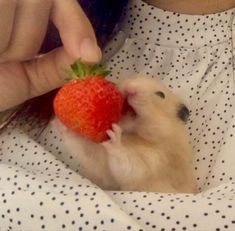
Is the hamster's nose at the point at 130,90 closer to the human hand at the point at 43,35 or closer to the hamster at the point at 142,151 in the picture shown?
the hamster at the point at 142,151

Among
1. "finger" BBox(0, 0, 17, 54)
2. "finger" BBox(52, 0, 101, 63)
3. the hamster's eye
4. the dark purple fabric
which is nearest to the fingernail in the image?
"finger" BBox(52, 0, 101, 63)

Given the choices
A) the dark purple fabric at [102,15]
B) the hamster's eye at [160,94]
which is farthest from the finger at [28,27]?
the dark purple fabric at [102,15]

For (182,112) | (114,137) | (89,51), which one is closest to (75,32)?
(89,51)

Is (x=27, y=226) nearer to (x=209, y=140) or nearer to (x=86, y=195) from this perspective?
(x=86, y=195)

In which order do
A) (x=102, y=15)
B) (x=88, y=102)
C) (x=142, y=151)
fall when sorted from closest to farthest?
(x=88, y=102) → (x=142, y=151) → (x=102, y=15)

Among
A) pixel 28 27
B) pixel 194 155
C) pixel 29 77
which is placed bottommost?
pixel 194 155

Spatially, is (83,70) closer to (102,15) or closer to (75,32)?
(75,32)

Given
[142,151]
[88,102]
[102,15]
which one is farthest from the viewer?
[102,15]
